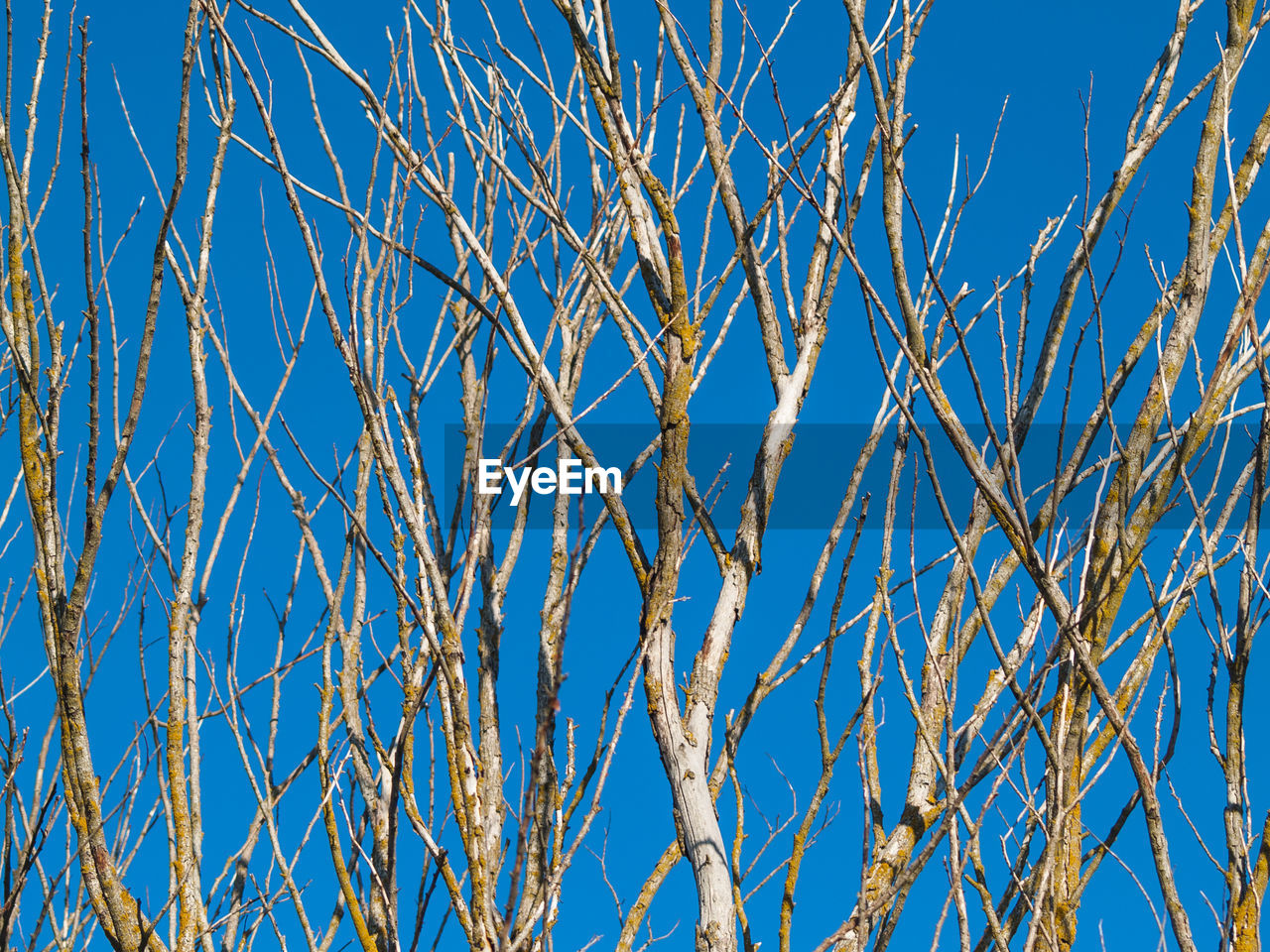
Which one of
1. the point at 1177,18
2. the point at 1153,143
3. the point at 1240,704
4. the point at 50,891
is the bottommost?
the point at 50,891

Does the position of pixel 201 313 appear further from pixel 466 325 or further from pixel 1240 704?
pixel 1240 704

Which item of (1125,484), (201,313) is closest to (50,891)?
(201,313)

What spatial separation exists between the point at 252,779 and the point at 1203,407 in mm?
1649

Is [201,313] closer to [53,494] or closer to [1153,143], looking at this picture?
[53,494]

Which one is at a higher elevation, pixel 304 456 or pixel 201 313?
pixel 201 313

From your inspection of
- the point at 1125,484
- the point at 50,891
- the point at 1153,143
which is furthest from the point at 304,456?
the point at 1153,143

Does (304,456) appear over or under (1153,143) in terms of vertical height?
under

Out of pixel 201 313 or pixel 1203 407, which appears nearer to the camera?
pixel 1203 407

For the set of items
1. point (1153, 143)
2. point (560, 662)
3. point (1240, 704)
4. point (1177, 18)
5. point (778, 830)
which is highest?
point (1177, 18)

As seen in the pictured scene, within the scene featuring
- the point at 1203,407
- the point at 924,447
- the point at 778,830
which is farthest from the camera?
the point at 778,830

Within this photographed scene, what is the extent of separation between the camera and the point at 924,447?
58.9 inches

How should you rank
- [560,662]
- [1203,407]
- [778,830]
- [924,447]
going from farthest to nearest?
[778,830], [560,662], [1203,407], [924,447]

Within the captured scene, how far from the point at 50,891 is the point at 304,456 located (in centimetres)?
94

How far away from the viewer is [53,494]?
5.17 feet
